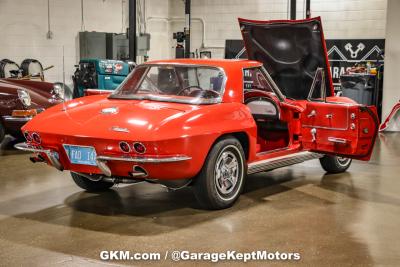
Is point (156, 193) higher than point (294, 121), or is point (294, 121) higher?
point (294, 121)

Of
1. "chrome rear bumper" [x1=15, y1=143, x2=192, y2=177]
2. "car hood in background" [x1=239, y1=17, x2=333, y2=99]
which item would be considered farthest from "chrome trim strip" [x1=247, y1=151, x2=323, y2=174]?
"chrome rear bumper" [x1=15, y1=143, x2=192, y2=177]

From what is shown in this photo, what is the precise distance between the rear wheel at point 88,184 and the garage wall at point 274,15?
12.4 meters

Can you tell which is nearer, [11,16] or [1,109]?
[1,109]

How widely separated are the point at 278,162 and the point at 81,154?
2156 millimetres

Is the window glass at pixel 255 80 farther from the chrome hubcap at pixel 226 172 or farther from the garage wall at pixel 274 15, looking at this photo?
the garage wall at pixel 274 15

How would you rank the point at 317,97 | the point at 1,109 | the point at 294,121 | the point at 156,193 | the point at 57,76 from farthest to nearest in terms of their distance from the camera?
the point at 57,76 → the point at 1,109 → the point at 317,97 → the point at 294,121 → the point at 156,193

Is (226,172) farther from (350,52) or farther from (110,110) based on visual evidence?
(350,52)

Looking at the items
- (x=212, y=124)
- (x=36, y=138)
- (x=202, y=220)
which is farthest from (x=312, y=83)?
(x=36, y=138)

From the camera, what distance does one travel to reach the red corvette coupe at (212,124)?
4762mm

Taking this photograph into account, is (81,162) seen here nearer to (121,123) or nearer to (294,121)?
(121,123)

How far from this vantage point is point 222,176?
17.3ft

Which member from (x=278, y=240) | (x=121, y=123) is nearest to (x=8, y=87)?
(x=121, y=123)

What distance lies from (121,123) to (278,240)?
1.58 meters

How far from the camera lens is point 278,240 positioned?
4.45 m
